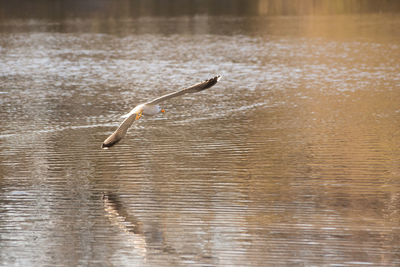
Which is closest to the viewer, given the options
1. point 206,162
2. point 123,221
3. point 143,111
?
point 123,221

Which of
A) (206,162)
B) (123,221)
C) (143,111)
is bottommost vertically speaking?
(206,162)

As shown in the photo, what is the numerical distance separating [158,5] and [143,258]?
2584 inches

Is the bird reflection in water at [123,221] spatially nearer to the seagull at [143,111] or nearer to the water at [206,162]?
the water at [206,162]

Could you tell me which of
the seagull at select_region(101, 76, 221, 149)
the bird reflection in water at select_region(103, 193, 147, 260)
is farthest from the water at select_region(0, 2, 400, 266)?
the seagull at select_region(101, 76, 221, 149)

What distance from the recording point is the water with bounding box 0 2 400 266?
39.3 feet

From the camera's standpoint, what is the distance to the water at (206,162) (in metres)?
12.0

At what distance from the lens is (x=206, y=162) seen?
17109 mm

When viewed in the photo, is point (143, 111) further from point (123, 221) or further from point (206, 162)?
point (206, 162)

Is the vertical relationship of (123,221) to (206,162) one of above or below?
above

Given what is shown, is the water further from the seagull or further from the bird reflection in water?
the seagull

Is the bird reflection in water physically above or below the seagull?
below

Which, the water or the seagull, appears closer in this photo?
the water

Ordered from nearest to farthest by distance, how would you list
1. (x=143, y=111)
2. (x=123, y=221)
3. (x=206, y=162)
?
1. (x=123, y=221)
2. (x=143, y=111)
3. (x=206, y=162)

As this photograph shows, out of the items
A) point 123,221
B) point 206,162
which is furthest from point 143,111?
point 206,162
